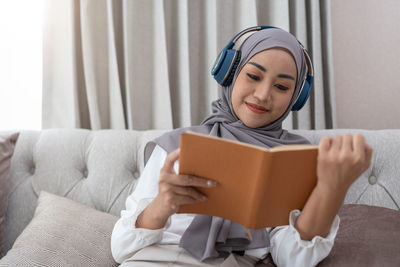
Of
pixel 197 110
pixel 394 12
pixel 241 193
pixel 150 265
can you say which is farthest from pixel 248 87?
pixel 394 12

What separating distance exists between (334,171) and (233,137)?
37cm

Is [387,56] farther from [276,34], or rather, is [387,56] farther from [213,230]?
[213,230]

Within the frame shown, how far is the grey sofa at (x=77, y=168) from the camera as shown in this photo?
3.98 ft

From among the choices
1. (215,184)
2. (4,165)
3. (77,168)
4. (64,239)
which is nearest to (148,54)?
(77,168)

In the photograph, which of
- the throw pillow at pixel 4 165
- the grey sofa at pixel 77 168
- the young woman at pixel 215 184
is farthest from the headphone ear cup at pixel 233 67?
the throw pillow at pixel 4 165

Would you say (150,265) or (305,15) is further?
(305,15)

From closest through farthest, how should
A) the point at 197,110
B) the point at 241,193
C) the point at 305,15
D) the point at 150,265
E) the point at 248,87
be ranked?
the point at 241,193, the point at 150,265, the point at 248,87, the point at 305,15, the point at 197,110

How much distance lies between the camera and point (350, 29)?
160 centimetres

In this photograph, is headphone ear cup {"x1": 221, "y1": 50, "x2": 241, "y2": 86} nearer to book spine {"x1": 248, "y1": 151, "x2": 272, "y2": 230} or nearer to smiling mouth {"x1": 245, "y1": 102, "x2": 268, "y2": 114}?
smiling mouth {"x1": 245, "y1": 102, "x2": 268, "y2": 114}

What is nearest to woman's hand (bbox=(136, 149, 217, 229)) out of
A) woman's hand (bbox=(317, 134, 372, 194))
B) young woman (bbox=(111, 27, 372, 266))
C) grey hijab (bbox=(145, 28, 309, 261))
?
young woman (bbox=(111, 27, 372, 266))

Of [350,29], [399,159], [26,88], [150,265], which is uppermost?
[350,29]

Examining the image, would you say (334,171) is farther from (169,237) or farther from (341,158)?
(169,237)

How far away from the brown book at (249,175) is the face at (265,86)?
0.31 meters

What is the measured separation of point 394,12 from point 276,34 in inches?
39.4
